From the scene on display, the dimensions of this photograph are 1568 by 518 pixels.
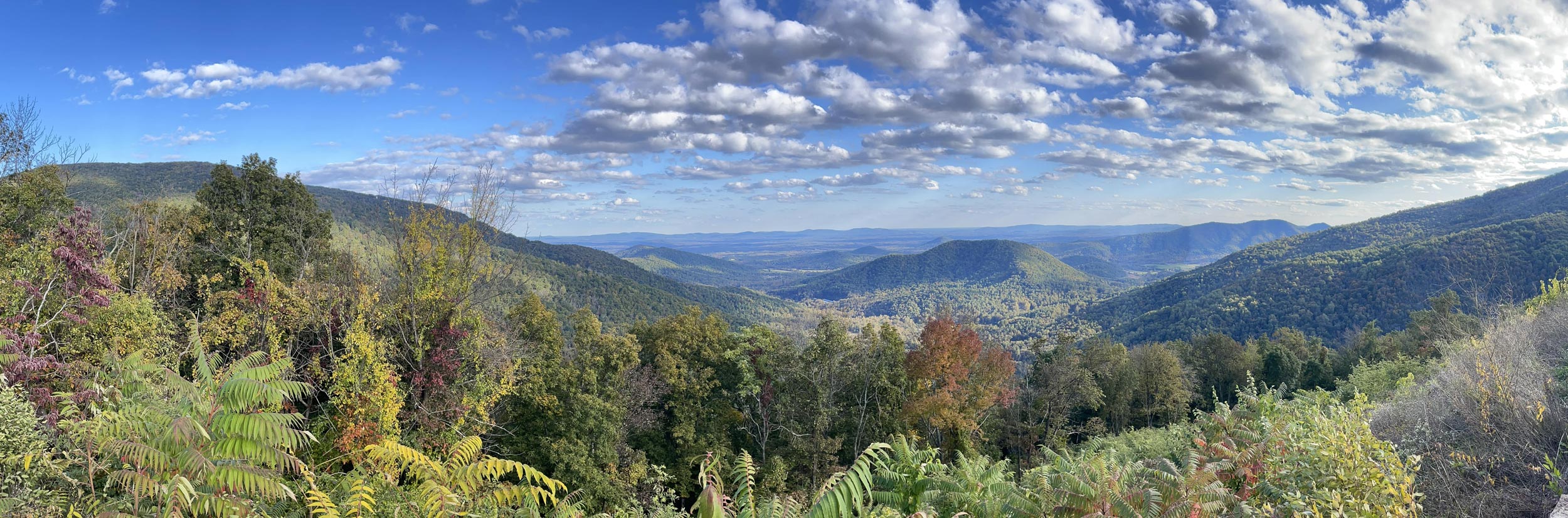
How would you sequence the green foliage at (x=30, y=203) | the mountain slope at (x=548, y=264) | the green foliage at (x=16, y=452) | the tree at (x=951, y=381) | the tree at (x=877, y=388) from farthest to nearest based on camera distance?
the mountain slope at (x=548, y=264), the tree at (x=877, y=388), the tree at (x=951, y=381), the green foliage at (x=30, y=203), the green foliage at (x=16, y=452)

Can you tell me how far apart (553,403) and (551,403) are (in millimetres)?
38

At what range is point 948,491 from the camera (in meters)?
7.79

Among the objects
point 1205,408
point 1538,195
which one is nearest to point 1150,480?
point 1205,408

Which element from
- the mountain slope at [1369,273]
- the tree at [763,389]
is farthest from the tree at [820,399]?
the mountain slope at [1369,273]

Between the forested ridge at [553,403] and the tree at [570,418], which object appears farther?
the tree at [570,418]

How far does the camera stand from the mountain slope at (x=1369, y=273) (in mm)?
73250

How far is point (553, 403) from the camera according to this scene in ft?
65.3

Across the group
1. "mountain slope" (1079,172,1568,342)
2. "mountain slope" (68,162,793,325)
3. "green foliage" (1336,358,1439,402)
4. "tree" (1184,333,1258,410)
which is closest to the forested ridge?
"green foliage" (1336,358,1439,402)

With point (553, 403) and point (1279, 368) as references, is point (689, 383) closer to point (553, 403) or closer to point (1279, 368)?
point (553, 403)

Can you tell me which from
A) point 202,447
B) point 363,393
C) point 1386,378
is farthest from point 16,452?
point 1386,378

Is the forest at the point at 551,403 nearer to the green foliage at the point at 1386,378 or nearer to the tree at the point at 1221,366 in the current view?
the green foliage at the point at 1386,378

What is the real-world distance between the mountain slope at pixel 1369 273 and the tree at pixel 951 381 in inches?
1639

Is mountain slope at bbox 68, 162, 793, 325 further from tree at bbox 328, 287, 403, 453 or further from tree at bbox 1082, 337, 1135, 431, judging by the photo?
tree at bbox 328, 287, 403, 453

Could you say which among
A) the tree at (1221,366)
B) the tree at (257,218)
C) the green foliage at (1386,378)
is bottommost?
the tree at (1221,366)
